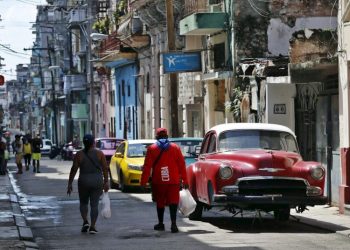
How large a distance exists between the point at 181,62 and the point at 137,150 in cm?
573

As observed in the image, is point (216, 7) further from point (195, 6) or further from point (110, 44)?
point (110, 44)

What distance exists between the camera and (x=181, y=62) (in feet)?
111

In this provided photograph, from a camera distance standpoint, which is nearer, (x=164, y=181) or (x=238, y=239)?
(x=238, y=239)

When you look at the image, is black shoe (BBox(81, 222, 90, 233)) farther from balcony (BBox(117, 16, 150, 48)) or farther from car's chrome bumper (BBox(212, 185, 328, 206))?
balcony (BBox(117, 16, 150, 48))

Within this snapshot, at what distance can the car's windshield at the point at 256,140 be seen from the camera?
58.9ft

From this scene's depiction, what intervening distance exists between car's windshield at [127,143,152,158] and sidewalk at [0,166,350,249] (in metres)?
5.82

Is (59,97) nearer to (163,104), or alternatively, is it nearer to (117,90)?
(117,90)

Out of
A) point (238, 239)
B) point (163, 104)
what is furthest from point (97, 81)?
point (238, 239)

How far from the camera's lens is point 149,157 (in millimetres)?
16531

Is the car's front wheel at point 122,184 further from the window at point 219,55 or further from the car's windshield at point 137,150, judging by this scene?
the window at point 219,55

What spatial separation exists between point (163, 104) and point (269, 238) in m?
33.3

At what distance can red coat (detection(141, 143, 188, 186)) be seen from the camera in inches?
647

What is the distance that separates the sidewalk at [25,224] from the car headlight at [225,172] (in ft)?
6.08

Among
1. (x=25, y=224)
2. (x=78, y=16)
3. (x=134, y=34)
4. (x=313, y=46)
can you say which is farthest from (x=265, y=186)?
(x=78, y=16)
